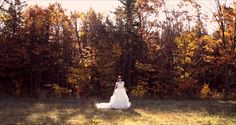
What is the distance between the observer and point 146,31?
45031 mm

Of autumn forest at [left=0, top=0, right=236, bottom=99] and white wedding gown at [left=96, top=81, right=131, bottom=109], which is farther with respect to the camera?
autumn forest at [left=0, top=0, right=236, bottom=99]

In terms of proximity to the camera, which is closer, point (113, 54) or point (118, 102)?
point (118, 102)

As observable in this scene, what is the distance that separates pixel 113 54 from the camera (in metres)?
41.8

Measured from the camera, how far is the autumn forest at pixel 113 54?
39969mm

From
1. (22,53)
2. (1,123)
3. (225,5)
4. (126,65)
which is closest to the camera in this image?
(1,123)

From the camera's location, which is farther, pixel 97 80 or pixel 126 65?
pixel 126 65

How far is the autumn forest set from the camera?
3997cm

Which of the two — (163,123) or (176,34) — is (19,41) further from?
(163,123)

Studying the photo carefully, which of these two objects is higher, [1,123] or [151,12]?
[151,12]

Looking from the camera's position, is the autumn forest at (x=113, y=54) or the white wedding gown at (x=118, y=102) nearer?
the white wedding gown at (x=118, y=102)

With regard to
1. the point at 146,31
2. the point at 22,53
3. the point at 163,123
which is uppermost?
the point at 146,31

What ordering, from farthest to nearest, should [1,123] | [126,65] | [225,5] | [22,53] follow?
1. [126,65]
2. [22,53]
3. [225,5]
4. [1,123]

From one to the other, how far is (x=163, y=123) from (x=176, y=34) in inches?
1107

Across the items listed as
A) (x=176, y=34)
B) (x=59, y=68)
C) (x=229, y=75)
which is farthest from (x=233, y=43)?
(x=59, y=68)
